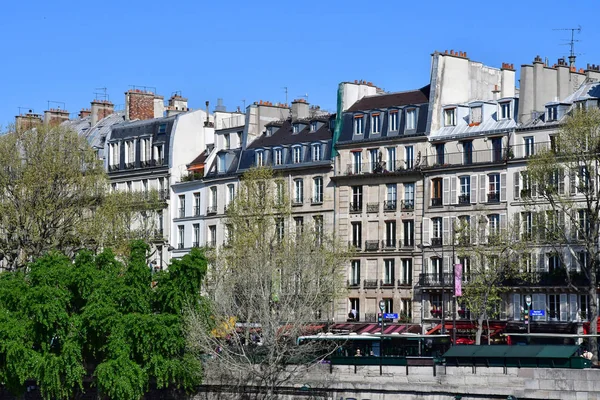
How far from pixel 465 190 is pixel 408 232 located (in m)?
4.48

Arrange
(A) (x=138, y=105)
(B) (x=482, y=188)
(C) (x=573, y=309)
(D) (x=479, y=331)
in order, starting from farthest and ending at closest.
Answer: (A) (x=138, y=105) < (B) (x=482, y=188) < (C) (x=573, y=309) < (D) (x=479, y=331)

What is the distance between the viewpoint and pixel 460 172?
8175 centimetres

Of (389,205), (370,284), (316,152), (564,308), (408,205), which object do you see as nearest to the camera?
(564,308)

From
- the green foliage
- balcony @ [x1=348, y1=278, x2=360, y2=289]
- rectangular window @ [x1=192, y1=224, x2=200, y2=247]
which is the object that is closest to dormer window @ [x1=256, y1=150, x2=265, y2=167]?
rectangular window @ [x1=192, y1=224, x2=200, y2=247]

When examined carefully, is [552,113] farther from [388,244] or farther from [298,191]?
[298,191]

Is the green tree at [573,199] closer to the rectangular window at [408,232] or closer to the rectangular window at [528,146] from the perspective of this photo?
the rectangular window at [528,146]

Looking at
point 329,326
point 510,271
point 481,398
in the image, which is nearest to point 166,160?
point 329,326

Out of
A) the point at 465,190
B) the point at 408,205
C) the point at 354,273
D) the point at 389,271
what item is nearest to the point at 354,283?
the point at 354,273

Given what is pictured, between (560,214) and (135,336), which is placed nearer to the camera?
(135,336)

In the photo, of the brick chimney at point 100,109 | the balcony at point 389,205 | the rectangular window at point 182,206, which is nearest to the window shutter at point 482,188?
the balcony at point 389,205

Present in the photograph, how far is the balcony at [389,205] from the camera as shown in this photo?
85000mm

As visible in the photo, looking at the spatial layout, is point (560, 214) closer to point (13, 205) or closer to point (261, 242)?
point (261, 242)

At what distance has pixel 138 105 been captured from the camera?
10769 cm

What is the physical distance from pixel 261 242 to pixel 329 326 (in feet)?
19.1
